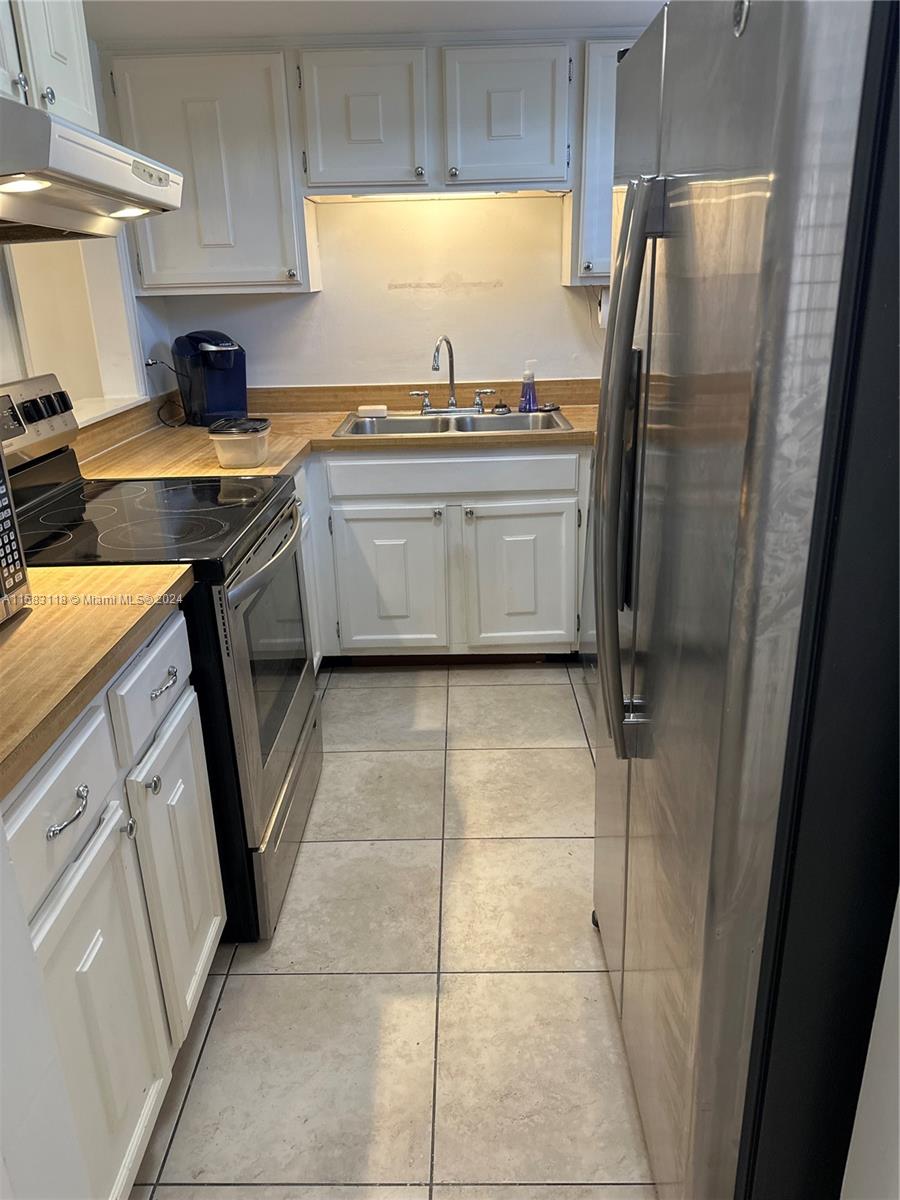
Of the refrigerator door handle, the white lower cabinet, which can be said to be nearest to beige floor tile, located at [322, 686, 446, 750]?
the white lower cabinet

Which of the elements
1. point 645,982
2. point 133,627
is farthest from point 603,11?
point 645,982

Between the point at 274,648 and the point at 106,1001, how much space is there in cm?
97

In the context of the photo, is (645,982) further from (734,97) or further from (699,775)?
(734,97)

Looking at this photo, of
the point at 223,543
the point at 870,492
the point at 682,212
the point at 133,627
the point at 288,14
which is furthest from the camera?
the point at 288,14

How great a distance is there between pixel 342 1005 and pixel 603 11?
287 centimetres

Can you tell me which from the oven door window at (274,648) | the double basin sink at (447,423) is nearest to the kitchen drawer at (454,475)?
the double basin sink at (447,423)

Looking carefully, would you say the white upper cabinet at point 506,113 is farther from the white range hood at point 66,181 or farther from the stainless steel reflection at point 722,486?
the stainless steel reflection at point 722,486

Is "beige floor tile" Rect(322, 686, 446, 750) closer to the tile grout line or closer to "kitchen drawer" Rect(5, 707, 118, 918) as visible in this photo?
the tile grout line

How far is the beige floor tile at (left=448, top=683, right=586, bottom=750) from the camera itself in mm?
2805

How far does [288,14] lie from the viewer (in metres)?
2.64

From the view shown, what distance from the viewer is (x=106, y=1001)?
4.06ft

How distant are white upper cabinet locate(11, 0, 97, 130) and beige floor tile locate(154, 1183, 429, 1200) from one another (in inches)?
81.5

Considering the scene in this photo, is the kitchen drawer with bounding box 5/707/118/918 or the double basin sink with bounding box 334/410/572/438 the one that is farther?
the double basin sink with bounding box 334/410/572/438

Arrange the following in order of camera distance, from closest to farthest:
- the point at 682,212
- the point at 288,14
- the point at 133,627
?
1. the point at 682,212
2. the point at 133,627
3. the point at 288,14
